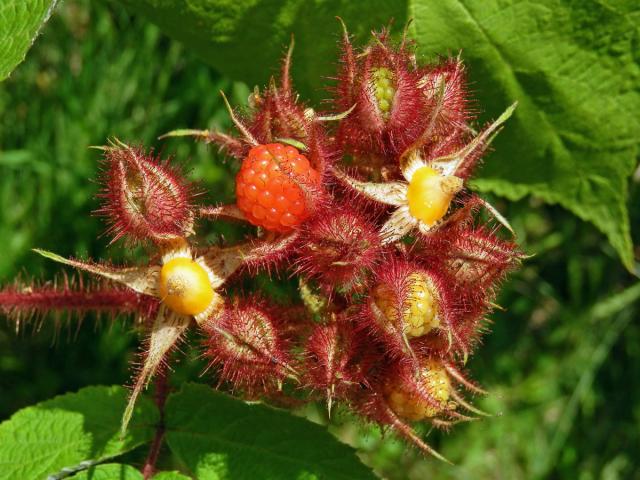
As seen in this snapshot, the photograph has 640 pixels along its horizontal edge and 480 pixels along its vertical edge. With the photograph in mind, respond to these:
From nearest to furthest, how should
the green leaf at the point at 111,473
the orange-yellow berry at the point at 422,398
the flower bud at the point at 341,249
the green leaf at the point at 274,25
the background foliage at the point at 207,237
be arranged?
1. the flower bud at the point at 341,249
2. the orange-yellow berry at the point at 422,398
3. the green leaf at the point at 111,473
4. the green leaf at the point at 274,25
5. the background foliage at the point at 207,237

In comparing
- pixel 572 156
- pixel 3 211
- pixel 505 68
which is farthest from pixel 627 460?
pixel 3 211

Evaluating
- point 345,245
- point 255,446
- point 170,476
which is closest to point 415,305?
point 345,245

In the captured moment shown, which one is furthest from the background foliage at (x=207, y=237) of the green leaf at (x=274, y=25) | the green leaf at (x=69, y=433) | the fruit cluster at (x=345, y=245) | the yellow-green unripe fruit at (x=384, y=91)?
the yellow-green unripe fruit at (x=384, y=91)

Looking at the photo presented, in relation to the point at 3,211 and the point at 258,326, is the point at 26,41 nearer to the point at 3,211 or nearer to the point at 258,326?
the point at 258,326

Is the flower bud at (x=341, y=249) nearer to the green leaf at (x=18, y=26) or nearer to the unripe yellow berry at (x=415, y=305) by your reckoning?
Result: the unripe yellow berry at (x=415, y=305)

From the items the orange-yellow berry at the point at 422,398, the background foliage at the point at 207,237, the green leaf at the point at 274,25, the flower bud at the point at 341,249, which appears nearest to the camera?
the flower bud at the point at 341,249

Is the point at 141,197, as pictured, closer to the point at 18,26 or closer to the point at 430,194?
the point at 18,26
